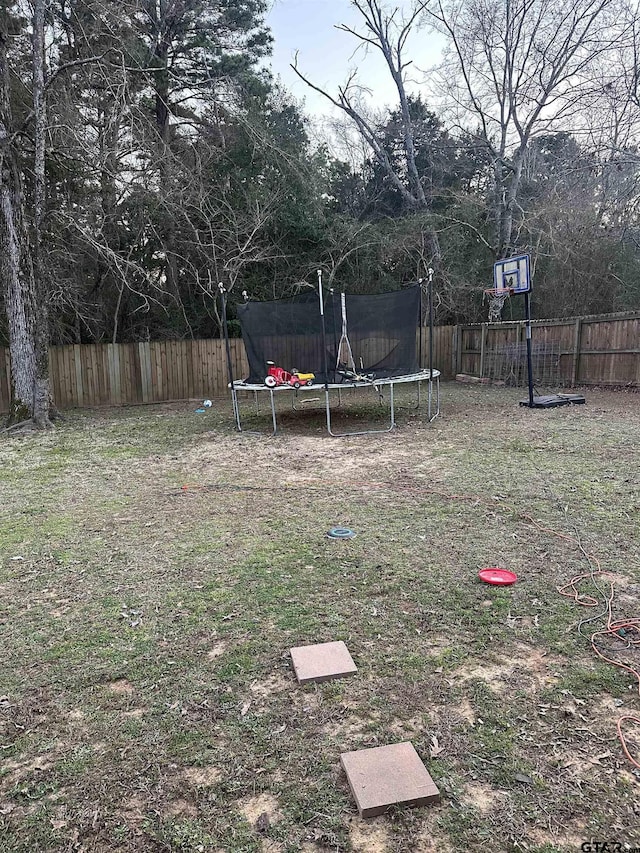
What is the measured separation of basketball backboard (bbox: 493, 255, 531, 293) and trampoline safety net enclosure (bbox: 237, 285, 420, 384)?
1.66m

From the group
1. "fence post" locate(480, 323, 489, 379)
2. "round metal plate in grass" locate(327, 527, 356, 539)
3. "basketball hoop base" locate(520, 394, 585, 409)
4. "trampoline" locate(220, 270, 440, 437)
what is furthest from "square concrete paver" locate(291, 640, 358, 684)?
"fence post" locate(480, 323, 489, 379)

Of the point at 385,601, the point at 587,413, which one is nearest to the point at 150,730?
the point at 385,601

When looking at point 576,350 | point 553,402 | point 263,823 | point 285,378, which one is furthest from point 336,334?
point 263,823

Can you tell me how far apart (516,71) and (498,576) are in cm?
1348

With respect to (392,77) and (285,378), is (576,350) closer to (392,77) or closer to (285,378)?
(285,378)

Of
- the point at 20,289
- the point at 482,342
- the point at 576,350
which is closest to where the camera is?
the point at 20,289

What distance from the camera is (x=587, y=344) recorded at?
939 cm

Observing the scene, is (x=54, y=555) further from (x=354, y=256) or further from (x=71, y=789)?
(x=354, y=256)

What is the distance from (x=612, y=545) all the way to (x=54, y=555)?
10.0ft

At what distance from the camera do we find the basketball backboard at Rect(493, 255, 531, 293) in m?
7.28

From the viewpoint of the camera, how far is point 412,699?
171cm

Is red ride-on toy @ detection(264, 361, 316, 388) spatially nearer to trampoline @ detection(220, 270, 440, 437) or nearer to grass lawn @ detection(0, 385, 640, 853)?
trampoline @ detection(220, 270, 440, 437)

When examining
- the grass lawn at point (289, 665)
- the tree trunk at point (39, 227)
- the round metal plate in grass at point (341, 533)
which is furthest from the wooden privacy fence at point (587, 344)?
the tree trunk at point (39, 227)

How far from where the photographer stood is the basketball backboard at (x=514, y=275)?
728 cm
